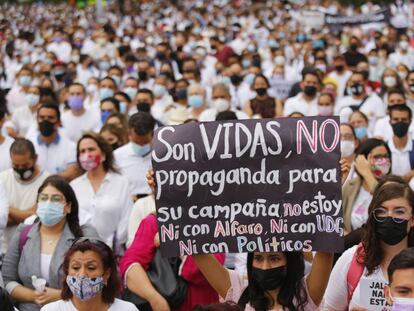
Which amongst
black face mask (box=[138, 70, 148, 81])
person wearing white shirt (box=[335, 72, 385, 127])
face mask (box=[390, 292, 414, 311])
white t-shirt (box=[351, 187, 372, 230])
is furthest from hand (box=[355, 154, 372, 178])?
black face mask (box=[138, 70, 148, 81])

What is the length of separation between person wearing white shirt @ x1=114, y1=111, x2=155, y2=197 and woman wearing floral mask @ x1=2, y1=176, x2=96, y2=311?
1989mm

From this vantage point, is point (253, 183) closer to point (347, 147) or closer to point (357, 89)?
point (347, 147)

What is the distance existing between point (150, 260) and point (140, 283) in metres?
0.17

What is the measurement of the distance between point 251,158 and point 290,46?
17083mm

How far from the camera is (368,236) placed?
184 inches

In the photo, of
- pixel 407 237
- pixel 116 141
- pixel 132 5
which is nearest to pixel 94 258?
pixel 407 237

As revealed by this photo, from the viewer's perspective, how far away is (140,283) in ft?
18.5

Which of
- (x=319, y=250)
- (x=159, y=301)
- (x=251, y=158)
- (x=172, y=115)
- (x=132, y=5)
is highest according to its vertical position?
(x=132, y=5)

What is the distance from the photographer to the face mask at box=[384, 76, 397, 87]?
12.6 meters

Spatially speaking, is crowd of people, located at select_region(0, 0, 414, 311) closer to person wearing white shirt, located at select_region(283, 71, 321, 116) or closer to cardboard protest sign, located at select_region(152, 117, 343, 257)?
person wearing white shirt, located at select_region(283, 71, 321, 116)

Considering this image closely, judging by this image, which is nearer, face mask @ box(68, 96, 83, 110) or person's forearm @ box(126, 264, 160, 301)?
person's forearm @ box(126, 264, 160, 301)

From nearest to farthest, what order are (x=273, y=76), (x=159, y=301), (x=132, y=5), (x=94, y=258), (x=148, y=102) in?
(x=94, y=258) < (x=159, y=301) < (x=148, y=102) < (x=273, y=76) < (x=132, y=5)

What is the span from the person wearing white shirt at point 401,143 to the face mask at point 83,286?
4.08 metres

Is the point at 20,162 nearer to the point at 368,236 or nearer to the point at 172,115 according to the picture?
the point at 368,236
